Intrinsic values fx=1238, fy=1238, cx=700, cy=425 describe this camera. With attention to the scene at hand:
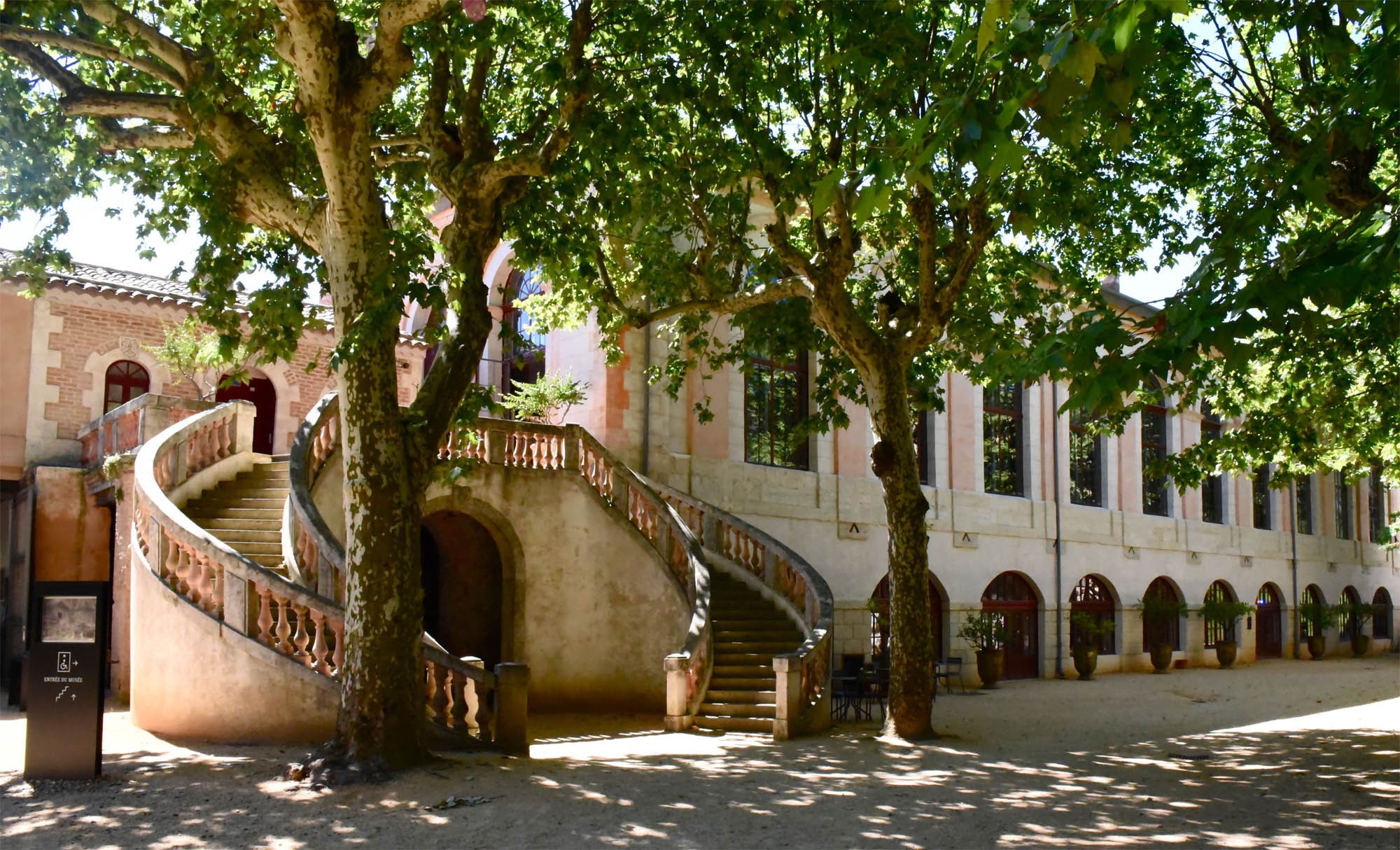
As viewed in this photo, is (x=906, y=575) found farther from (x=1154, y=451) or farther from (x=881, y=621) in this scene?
(x=1154, y=451)

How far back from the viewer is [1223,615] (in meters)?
30.0

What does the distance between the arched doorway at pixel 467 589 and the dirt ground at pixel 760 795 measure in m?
3.95

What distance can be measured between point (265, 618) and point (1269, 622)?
29759 millimetres

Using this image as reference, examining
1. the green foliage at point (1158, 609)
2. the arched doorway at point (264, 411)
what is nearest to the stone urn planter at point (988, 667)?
the green foliage at point (1158, 609)

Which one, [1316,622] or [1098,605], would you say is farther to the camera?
[1316,622]

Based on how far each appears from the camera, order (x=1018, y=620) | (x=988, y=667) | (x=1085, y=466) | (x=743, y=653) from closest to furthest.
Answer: (x=743, y=653) → (x=988, y=667) → (x=1018, y=620) → (x=1085, y=466)

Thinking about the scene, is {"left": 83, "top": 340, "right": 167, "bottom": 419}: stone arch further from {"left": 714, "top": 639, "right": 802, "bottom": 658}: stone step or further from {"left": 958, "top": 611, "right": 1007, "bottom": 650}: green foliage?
{"left": 958, "top": 611, "right": 1007, "bottom": 650}: green foliage

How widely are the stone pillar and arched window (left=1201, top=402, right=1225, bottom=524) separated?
2476 cm

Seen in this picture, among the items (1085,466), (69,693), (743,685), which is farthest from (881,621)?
(69,693)

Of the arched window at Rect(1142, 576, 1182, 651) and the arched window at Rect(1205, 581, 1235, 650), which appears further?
the arched window at Rect(1205, 581, 1235, 650)

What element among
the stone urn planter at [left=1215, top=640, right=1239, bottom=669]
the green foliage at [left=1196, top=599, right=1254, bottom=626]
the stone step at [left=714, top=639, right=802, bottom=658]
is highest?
the stone step at [left=714, top=639, right=802, bottom=658]

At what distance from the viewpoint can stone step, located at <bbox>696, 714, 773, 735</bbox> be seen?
14.2 meters

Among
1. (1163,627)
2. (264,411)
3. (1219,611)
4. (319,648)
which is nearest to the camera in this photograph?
(319,648)

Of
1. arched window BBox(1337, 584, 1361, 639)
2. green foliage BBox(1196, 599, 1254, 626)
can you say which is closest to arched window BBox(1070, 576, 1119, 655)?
green foliage BBox(1196, 599, 1254, 626)
